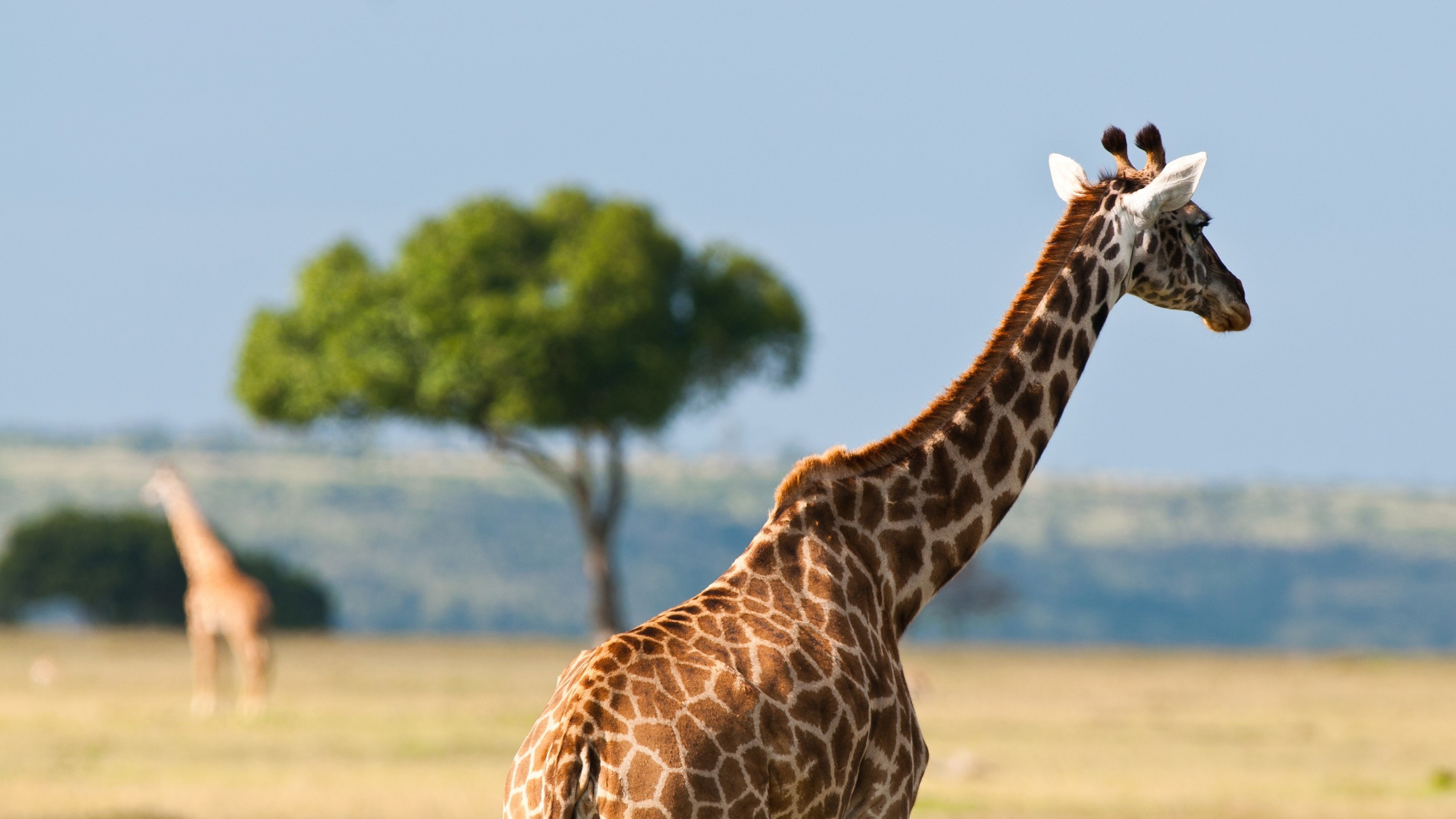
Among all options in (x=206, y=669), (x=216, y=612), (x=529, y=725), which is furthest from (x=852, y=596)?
(x=206, y=669)

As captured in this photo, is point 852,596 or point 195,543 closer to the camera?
point 852,596

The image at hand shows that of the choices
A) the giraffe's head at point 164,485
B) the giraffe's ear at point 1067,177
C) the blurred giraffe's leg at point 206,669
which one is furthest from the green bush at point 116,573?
the giraffe's ear at point 1067,177

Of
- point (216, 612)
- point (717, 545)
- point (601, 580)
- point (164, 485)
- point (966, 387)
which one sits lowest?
point (717, 545)

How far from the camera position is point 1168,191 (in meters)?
8.07

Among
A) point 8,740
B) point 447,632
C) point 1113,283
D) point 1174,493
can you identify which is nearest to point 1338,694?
point 8,740

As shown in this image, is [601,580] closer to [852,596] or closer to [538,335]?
[538,335]

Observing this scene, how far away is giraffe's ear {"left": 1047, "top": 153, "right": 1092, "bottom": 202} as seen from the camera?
8.29m

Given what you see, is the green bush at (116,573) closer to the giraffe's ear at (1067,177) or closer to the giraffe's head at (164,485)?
the giraffe's head at (164,485)

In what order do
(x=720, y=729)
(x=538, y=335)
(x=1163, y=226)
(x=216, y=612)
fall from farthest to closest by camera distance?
1. (x=538, y=335)
2. (x=216, y=612)
3. (x=1163, y=226)
4. (x=720, y=729)

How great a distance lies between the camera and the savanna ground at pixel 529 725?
17.2 metres

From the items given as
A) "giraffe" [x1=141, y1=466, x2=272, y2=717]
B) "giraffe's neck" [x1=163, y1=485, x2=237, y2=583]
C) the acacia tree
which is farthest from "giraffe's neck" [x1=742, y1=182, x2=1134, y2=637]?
the acacia tree

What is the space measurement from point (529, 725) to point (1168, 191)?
1890cm

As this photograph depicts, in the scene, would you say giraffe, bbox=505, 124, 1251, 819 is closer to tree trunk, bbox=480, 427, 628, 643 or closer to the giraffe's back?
the giraffe's back

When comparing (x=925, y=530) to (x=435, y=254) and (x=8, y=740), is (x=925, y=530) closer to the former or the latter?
(x=8, y=740)
